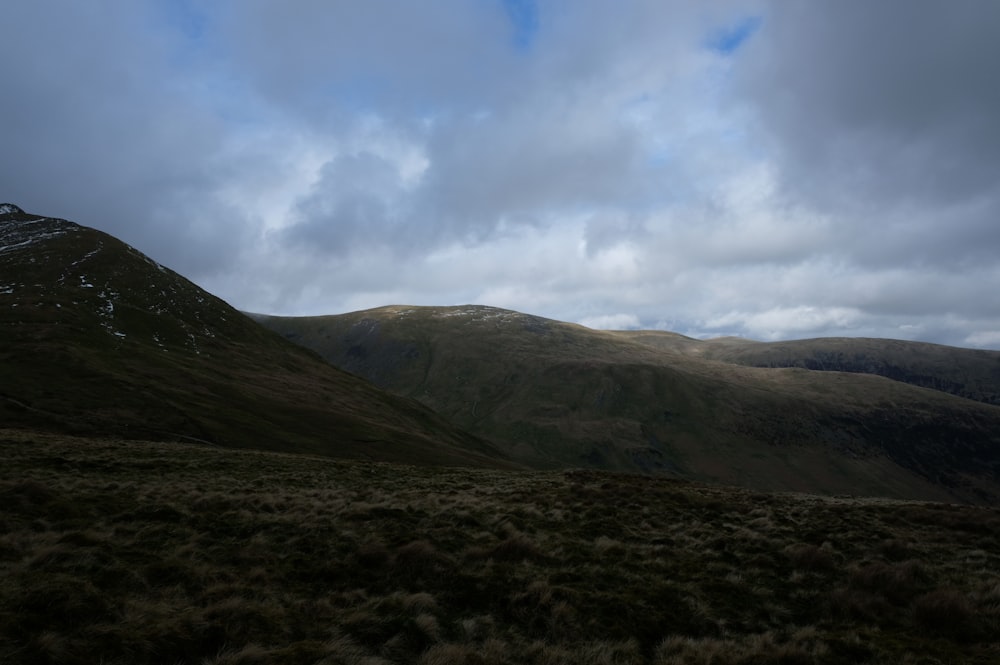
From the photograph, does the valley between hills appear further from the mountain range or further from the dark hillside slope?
the mountain range

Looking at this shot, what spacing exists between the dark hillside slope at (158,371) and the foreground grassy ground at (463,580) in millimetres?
34424

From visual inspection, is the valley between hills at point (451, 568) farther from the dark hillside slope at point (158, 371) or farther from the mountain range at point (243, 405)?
the mountain range at point (243, 405)

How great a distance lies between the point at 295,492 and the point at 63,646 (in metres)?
15.4

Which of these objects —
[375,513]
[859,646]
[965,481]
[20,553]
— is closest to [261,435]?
[375,513]

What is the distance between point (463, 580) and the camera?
40.1 feet

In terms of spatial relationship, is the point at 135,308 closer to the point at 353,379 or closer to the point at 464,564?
the point at 353,379

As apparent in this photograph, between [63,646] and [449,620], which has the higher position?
[63,646]

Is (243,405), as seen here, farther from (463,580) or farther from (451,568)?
(463,580)

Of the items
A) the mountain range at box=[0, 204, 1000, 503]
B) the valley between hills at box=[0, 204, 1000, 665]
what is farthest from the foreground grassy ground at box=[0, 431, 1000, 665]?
the mountain range at box=[0, 204, 1000, 503]

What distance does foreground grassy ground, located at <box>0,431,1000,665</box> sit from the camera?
879 centimetres

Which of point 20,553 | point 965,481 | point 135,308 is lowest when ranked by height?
point 965,481

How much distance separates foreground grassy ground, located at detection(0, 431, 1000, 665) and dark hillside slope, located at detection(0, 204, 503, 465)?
3442 cm

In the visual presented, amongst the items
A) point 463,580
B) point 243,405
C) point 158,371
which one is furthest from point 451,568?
point 158,371

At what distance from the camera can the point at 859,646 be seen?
32.0 ft
